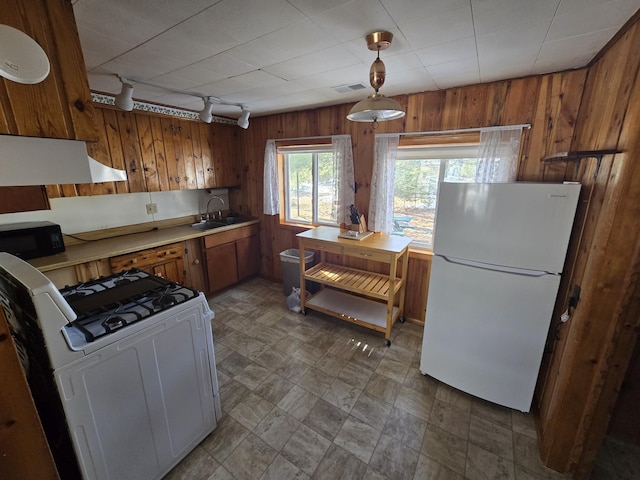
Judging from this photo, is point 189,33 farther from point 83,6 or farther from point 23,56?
point 23,56

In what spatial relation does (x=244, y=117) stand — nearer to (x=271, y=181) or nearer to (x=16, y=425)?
(x=271, y=181)

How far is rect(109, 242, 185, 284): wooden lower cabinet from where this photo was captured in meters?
2.51

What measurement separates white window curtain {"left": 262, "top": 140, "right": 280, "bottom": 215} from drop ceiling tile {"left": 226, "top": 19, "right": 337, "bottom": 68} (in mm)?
1727

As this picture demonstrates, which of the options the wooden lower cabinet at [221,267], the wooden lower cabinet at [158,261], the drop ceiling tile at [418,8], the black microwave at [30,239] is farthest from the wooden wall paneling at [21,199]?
the wooden lower cabinet at [221,267]

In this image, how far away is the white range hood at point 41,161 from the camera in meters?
0.83

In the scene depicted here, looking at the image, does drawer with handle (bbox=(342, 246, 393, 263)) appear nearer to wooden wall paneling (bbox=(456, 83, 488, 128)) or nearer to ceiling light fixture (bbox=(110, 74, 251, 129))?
wooden wall paneling (bbox=(456, 83, 488, 128))

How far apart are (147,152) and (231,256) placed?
1.52 meters

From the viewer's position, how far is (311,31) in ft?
4.46

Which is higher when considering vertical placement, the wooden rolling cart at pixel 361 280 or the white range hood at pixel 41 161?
the white range hood at pixel 41 161

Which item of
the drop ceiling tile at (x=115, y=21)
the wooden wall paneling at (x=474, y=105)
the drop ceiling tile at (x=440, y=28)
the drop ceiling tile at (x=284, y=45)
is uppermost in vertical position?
the drop ceiling tile at (x=284, y=45)

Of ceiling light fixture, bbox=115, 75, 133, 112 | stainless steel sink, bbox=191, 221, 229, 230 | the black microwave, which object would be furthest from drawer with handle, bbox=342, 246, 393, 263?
the black microwave

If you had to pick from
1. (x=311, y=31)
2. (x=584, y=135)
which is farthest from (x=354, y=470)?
(x=584, y=135)

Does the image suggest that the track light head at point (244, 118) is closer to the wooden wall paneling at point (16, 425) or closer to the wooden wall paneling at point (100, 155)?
the wooden wall paneling at point (100, 155)

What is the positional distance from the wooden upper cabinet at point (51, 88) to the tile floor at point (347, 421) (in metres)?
1.77
